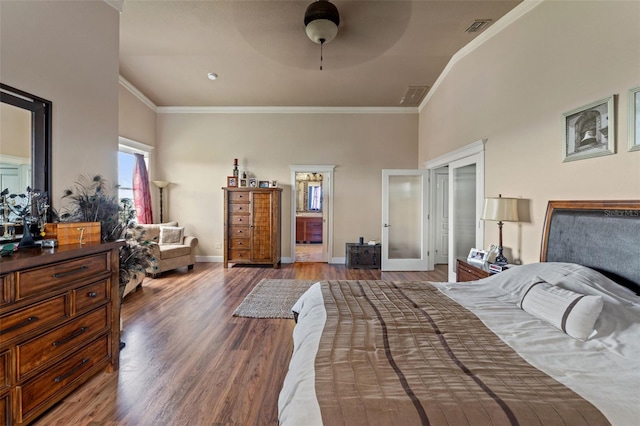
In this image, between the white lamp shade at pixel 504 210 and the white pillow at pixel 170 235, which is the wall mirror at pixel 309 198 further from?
the white lamp shade at pixel 504 210

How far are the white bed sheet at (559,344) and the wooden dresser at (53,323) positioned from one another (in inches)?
57.4

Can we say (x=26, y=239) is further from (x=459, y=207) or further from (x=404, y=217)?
(x=404, y=217)

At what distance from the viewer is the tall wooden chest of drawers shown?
215 inches

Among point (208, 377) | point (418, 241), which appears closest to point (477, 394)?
point (208, 377)

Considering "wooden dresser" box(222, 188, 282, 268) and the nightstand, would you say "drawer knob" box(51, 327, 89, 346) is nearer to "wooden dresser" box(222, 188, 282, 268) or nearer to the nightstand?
the nightstand

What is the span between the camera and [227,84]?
15.7 feet

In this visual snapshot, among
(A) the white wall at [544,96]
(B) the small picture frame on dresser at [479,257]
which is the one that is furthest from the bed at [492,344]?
(B) the small picture frame on dresser at [479,257]

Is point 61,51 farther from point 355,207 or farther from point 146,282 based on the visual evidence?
point 355,207

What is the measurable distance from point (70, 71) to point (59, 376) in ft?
7.32

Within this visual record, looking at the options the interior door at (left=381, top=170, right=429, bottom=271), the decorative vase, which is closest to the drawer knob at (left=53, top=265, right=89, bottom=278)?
the decorative vase

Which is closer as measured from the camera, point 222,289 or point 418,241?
point 222,289

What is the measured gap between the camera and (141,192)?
527cm

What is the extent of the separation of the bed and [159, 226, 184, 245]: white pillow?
394 cm

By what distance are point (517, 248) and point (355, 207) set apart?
11.0 ft
